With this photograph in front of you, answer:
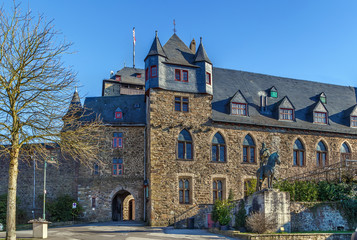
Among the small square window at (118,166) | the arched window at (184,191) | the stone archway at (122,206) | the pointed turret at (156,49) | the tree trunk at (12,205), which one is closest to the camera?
the tree trunk at (12,205)

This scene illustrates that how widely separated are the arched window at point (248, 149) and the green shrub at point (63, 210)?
40.6 ft

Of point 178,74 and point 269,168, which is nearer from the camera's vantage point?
point 269,168

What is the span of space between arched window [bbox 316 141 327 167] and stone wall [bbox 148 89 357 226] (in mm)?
2213

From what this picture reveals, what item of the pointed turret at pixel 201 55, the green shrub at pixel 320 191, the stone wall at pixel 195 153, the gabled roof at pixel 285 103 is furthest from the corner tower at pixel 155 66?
the green shrub at pixel 320 191

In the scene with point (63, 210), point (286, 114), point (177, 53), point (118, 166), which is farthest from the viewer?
point (286, 114)

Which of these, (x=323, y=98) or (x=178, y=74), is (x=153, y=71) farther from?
(x=323, y=98)

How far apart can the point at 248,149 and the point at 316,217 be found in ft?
27.9

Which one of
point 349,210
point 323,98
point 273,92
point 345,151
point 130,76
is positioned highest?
point 130,76

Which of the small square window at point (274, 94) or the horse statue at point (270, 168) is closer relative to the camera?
the horse statue at point (270, 168)

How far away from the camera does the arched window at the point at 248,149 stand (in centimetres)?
3005

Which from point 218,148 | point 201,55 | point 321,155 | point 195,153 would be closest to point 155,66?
point 201,55

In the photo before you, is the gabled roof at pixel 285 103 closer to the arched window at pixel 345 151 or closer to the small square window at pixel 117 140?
the arched window at pixel 345 151

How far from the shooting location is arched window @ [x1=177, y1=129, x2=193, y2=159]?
92.2 ft

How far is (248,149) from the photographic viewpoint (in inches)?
1188
